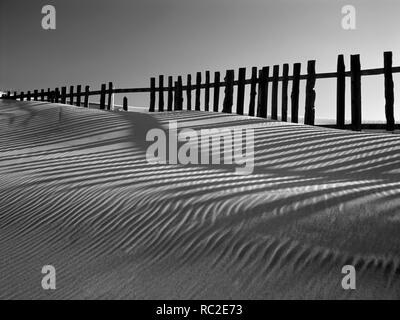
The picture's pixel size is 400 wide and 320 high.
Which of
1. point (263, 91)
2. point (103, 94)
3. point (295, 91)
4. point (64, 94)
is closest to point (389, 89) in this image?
point (295, 91)

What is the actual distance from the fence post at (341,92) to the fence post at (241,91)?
2.50m

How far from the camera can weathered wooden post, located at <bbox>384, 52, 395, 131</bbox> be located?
8.46 m

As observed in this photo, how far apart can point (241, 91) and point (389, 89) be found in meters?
3.53

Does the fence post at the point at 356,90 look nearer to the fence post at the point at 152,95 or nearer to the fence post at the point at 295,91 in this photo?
the fence post at the point at 295,91

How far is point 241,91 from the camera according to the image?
35.0 ft

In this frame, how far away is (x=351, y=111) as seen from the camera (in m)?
8.91

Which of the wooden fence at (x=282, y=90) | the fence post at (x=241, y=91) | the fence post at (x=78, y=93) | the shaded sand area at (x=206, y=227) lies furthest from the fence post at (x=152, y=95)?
the shaded sand area at (x=206, y=227)

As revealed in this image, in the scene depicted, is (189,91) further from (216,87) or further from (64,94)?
(64,94)

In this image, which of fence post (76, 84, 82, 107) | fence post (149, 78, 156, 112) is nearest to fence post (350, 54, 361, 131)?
fence post (149, 78, 156, 112)

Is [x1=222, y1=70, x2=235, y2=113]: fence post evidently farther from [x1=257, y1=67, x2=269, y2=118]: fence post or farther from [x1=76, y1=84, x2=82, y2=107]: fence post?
[x1=76, y1=84, x2=82, y2=107]: fence post

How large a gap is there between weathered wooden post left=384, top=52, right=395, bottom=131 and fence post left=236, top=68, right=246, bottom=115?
3.42m

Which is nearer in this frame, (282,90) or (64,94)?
(282,90)

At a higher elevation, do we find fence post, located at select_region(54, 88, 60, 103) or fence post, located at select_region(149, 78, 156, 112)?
fence post, located at select_region(54, 88, 60, 103)

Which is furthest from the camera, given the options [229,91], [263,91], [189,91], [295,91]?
[189,91]
